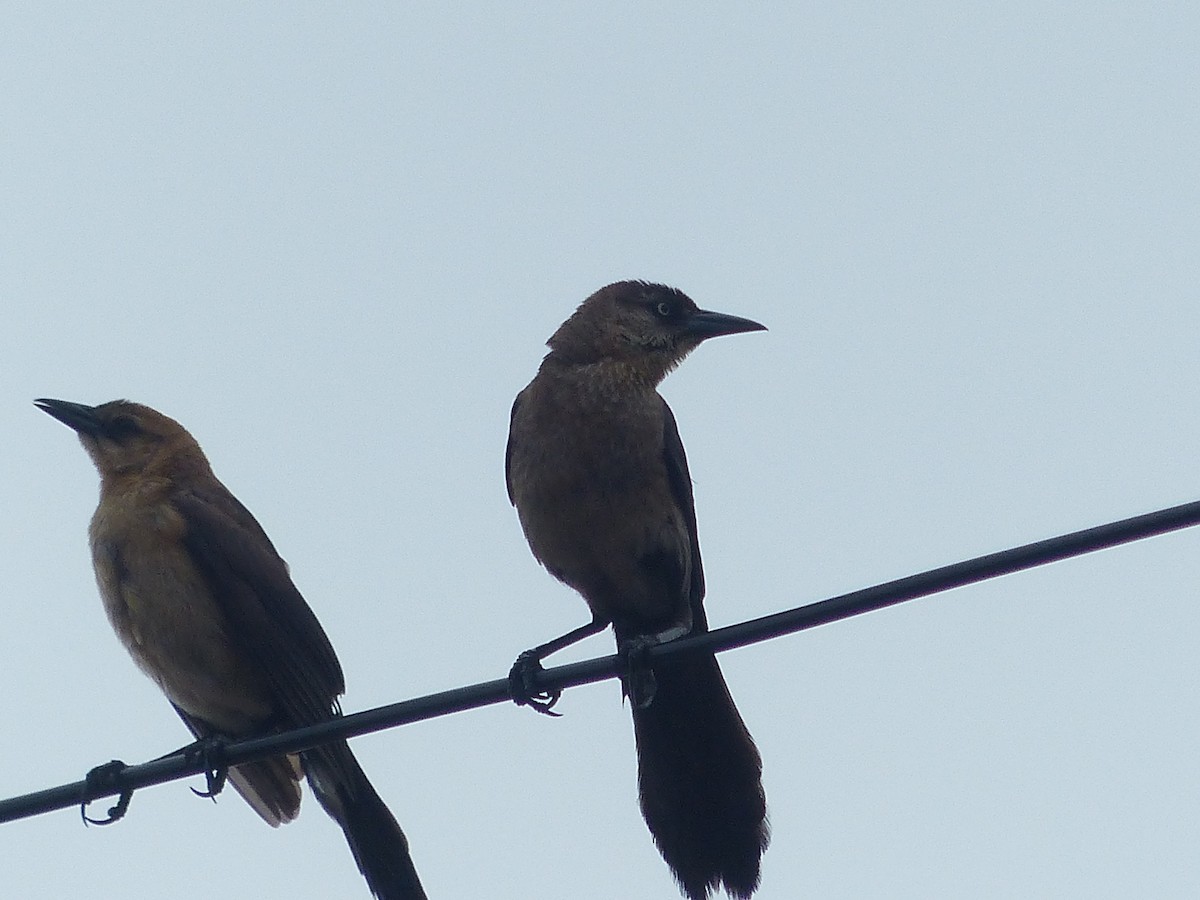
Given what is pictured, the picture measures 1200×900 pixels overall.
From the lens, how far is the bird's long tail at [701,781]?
6953 mm

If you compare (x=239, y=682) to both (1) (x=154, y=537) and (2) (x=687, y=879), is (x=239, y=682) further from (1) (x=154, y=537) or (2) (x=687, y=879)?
(2) (x=687, y=879)

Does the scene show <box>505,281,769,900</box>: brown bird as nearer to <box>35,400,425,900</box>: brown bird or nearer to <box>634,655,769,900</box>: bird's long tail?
<box>634,655,769,900</box>: bird's long tail

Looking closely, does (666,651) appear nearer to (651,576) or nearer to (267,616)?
(651,576)

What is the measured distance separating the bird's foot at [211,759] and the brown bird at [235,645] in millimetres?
245

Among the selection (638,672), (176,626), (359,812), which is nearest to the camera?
(638,672)

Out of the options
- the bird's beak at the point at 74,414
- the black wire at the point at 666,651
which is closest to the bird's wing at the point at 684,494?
the black wire at the point at 666,651

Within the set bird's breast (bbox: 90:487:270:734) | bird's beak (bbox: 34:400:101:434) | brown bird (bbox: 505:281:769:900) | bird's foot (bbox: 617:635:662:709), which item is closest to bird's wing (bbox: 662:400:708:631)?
brown bird (bbox: 505:281:769:900)

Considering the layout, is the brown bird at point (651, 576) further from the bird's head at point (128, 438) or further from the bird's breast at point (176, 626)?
the bird's head at point (128, 438)

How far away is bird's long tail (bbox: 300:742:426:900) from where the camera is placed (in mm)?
6457

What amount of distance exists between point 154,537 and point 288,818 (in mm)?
1352

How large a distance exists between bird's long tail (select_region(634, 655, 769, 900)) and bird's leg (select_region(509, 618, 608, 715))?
0.42m

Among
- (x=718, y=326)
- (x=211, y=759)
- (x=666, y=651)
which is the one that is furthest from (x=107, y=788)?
(x=718, y=326)

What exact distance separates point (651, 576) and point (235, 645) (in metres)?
1.82

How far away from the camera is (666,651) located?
15.6 feet
